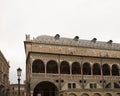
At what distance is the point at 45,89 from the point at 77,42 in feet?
50.3

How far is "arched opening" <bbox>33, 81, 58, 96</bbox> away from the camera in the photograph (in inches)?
1796

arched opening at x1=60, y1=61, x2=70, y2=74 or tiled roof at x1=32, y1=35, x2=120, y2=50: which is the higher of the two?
tiled roof at x1=32, y1=35, x2=120, y2=50

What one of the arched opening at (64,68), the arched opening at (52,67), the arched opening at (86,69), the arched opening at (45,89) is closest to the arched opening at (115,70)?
the arched opening at (86,69)

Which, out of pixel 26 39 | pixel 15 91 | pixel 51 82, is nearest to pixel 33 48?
pixel 26 39

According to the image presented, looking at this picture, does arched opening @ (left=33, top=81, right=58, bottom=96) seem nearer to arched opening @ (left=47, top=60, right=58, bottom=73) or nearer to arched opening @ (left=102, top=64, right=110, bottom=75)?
arched opening @ (left=47, top=60, right=58, bottom=73)

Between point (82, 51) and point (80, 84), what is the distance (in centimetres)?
1077

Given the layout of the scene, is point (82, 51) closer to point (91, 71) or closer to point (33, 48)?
point (91, 71)

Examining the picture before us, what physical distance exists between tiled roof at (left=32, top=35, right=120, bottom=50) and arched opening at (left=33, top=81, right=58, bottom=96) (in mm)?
10028

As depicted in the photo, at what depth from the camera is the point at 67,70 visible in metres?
48.7

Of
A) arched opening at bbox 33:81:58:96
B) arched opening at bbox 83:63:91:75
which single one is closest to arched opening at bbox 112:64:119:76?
arched opening at bbox 83:63:91:75

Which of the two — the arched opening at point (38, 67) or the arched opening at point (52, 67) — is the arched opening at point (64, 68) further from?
the arched opening at point (38, 67)

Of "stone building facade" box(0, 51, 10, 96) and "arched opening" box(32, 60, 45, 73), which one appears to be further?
"stone building facade" box(0, 51, 10, 96)

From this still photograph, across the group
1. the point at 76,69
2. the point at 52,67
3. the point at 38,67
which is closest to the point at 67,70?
the point at 76,69

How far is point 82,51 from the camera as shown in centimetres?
5456
